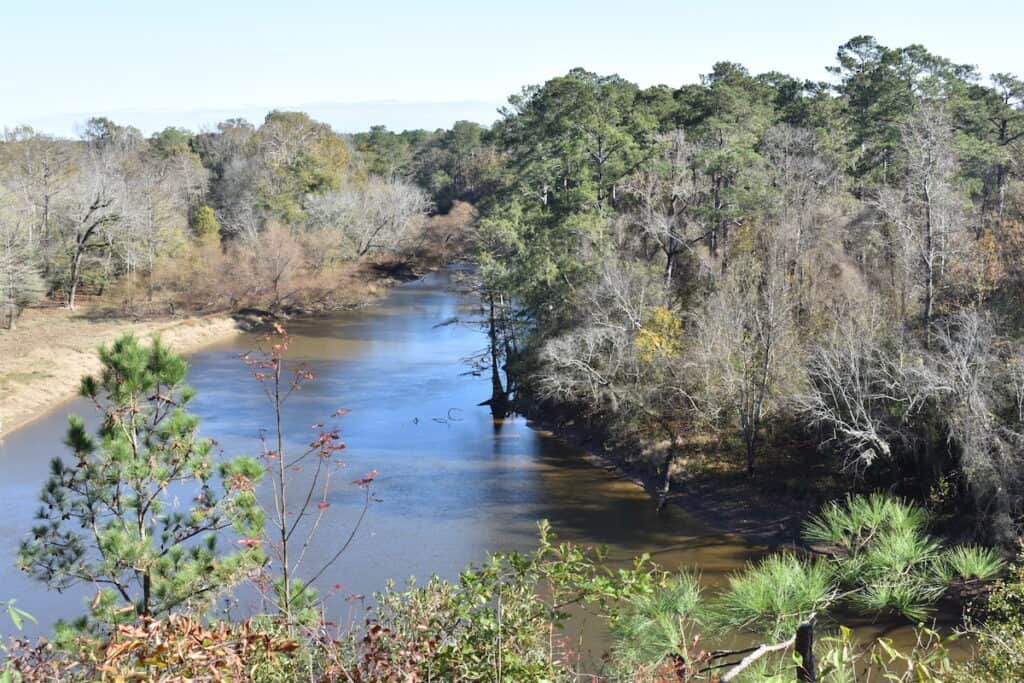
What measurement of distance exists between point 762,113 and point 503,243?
39.0 feet

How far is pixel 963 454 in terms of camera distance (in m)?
15.7

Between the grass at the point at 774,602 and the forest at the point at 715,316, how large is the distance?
0.06 ft

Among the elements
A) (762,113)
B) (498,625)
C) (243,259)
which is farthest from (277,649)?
(243,259)

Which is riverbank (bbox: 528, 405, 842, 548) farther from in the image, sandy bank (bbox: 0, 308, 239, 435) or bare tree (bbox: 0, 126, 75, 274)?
bare tree (bbox: 0, 126, 75, 274)

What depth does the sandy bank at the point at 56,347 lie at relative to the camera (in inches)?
1086

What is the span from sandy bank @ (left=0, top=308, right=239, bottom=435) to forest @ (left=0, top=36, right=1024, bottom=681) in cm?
150

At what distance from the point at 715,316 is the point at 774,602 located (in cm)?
1605

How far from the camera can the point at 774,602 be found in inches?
198

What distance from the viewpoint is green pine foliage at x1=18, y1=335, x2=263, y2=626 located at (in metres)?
8.64

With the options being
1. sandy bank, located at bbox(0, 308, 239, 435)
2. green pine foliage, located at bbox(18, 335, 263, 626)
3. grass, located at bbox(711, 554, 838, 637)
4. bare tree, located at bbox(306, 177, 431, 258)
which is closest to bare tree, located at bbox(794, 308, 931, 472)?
green pine foliage, located at bbox(18, 335, 263, 626)

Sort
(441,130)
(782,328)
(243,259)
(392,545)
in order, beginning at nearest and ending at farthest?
(392,545)
(782,328)
(243,259)
(441,130)

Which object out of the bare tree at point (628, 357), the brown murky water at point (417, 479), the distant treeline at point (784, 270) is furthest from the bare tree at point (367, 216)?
the bare tree at point (628, 357)

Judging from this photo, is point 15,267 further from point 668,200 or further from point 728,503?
point 728,503

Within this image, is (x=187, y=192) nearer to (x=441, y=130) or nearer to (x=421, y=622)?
(x=441, y=130)
